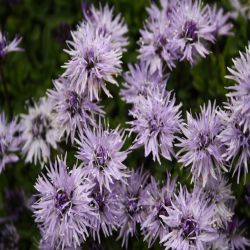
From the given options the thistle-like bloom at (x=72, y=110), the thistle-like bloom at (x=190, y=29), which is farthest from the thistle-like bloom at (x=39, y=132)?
the thistle-like bloom at (x=190, y=29)

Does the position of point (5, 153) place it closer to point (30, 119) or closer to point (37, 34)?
point (30, 119)

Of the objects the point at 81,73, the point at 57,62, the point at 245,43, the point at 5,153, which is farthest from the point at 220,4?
the point at 5,153

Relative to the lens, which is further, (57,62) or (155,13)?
(57,62)

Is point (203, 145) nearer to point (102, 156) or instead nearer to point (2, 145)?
point (102, 156)

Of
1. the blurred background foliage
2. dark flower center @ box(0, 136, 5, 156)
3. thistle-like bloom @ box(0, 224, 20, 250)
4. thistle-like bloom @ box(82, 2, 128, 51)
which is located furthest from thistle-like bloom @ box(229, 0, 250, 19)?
thistle-like bloom @ box(0, 224, 20, 250)

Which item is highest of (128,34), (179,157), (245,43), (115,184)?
(245,43)

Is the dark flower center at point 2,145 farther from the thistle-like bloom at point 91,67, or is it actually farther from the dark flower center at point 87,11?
the dark flower center at point 87,11

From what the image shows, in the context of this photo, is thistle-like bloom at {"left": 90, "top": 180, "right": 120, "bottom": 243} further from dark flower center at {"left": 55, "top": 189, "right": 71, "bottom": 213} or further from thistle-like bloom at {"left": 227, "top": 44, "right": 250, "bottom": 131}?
thistle-like bloom at {"left": 227, "top": 44, "right": 250, "bottom": 131}
